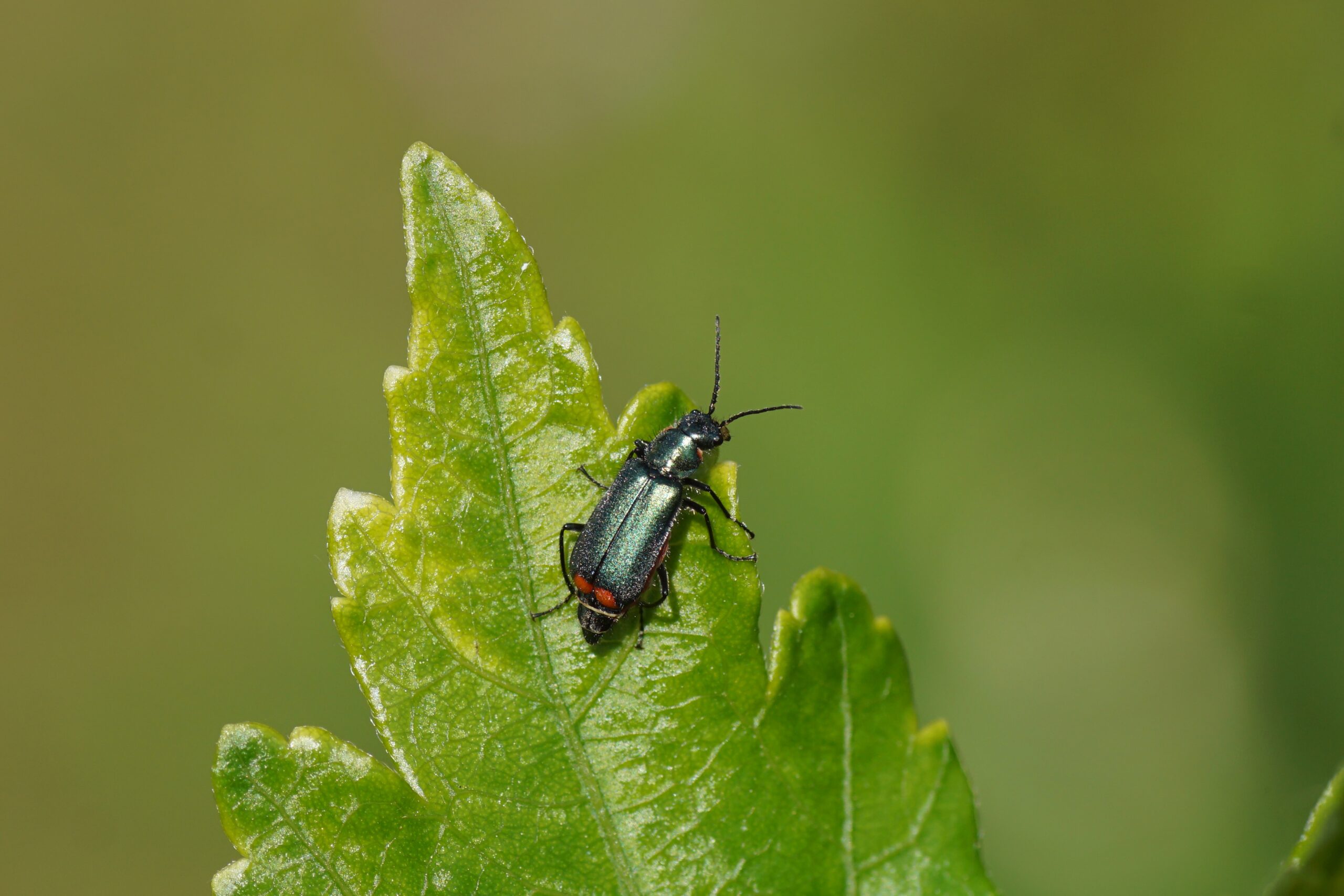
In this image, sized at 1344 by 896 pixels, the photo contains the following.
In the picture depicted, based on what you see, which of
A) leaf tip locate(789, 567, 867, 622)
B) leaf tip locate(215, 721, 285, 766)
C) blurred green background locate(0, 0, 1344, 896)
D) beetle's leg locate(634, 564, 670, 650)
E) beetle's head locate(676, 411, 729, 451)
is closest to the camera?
leaf tip locate(215, 721, 285, 766)

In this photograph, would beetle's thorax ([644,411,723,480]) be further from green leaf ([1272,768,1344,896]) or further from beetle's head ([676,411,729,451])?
green leaf ([1272,768,1344,896])

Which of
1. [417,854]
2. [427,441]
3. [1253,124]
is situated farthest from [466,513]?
[1253,124]

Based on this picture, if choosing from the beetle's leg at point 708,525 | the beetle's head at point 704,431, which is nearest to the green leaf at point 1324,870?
the beetle's leg at point 708,525

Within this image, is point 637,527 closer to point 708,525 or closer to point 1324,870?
point 708,525

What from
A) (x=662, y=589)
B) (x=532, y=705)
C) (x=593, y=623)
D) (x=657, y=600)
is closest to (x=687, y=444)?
(x=662, y=589)

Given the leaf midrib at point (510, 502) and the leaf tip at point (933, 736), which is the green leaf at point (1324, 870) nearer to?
the leaf tip at point (933, 736)

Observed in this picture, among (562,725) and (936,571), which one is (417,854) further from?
(936,571)

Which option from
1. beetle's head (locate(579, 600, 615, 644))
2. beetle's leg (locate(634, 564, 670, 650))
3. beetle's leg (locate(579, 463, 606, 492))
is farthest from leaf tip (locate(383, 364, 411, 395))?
beetle's leg (locate(634, 564, 670, 650))
